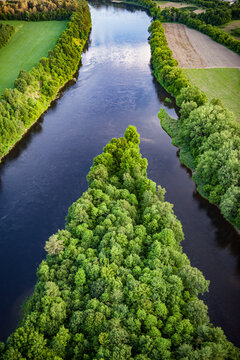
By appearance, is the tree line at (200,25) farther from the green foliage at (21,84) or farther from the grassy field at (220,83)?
the green foliage at (21,84)

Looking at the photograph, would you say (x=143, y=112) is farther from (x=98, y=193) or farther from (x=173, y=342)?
(x=173, y=342)

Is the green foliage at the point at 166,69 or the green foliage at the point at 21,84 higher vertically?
the green foliage at the point at 166,69

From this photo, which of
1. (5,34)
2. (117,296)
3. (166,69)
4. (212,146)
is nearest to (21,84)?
(166,69)

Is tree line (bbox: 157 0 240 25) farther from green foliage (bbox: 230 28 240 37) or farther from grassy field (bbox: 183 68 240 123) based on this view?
grassy field (bbox: 183 68 240 123)

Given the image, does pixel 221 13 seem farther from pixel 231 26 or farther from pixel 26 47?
pixel 26 47

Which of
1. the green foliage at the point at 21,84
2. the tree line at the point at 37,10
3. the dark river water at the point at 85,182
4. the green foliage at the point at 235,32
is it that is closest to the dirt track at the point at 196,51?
the green foliage at the point at 235,32

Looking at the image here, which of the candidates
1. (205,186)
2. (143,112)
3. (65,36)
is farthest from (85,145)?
(65,36)

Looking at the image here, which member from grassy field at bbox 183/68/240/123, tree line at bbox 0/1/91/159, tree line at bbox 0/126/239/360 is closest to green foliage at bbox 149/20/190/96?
grassy field at bbox 183/68/240/123
